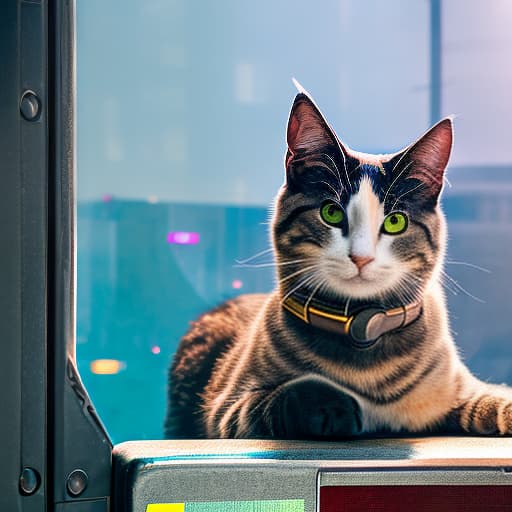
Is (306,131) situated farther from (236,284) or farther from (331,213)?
(236,284)

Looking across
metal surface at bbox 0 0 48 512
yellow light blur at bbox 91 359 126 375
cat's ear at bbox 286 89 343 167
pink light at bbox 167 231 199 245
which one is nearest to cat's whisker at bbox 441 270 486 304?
cat's ear at bbox 286 89 343 167

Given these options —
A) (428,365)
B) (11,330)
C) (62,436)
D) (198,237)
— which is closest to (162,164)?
(198,237)

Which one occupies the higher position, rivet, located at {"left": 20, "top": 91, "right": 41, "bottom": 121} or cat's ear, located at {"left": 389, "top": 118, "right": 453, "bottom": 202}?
rivet, located at {"left": 20, "top": 91, "right": 41, "bottom": 121}

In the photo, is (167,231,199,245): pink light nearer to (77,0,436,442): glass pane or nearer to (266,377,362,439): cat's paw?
(77,0,436,442): glass pane

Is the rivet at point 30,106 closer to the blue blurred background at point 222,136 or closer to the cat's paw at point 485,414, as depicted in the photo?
the blue blurred background at point 222,136

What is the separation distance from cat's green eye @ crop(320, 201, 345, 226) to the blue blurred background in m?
0.12

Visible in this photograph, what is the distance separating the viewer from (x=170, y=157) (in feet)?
5.60

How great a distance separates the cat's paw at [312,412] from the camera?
1.74m

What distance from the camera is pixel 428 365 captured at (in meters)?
1.81

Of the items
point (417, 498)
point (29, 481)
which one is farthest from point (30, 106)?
point (417, 498)

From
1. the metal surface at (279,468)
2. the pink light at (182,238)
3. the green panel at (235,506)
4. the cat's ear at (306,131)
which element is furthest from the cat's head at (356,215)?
the green panel at (235,506)

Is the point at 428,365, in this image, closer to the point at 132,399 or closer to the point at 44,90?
the point at 132,399

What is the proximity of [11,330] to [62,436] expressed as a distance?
24 centimetres

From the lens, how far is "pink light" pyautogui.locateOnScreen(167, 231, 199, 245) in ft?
5.59
